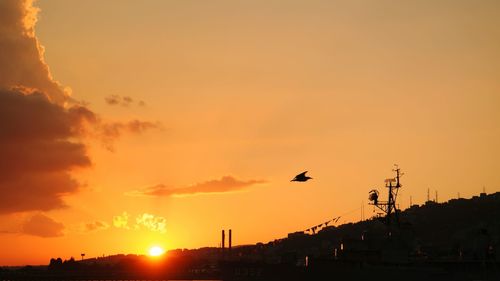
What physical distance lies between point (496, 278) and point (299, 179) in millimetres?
41180

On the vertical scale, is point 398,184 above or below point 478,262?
above

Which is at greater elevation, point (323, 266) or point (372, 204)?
point (372, 204)

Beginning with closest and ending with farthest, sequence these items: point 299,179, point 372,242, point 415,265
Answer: point 299,179
point 415,265
point 372,242

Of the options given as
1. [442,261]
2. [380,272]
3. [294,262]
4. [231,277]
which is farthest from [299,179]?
[231,277]

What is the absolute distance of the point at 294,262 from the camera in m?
142

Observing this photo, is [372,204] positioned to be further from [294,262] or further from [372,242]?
[294,262]

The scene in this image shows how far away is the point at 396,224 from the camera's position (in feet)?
417

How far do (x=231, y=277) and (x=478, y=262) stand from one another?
6843 cm

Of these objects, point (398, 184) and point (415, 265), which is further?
point (398, 184)

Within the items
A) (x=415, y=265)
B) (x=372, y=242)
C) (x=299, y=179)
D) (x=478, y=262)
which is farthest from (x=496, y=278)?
(x=299, y=179)

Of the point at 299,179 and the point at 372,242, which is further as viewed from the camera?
the point at 372,242

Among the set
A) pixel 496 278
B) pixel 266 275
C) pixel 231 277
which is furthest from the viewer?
pixel 231 277

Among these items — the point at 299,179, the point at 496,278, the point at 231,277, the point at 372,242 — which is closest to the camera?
the point at 299,179

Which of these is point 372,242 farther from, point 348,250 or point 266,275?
point 266,275
